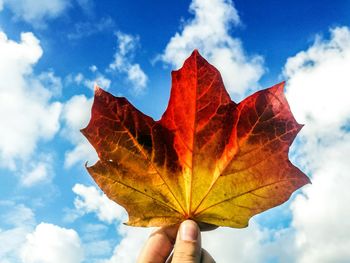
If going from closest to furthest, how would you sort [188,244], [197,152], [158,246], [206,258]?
[197,152] < [188,244] < [206,258] < [158,246]

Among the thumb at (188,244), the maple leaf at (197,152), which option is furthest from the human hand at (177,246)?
the maple leaf at (197,152)

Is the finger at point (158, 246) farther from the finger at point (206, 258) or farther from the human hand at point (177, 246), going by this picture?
the finger at point (206, 258)

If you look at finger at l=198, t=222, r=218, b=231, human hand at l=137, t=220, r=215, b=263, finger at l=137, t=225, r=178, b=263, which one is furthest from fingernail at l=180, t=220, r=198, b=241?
finger at l=137, t=225, r=178, b=263

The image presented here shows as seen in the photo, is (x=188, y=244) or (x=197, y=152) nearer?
(x=197, y=152)

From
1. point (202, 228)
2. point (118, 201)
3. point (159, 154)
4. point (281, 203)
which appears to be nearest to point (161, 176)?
point (159, 154)

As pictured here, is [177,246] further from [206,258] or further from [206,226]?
[206,258]

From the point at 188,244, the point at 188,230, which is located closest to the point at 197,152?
the point at 188,230
